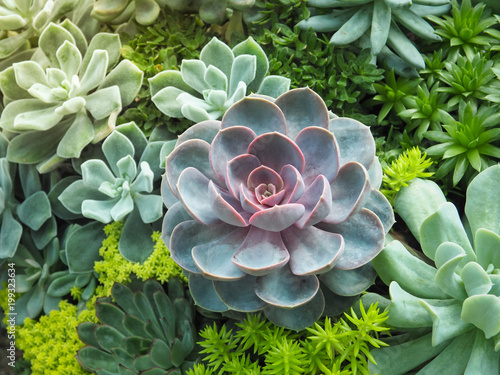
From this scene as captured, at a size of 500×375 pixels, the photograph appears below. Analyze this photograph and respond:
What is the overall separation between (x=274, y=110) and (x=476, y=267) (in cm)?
46

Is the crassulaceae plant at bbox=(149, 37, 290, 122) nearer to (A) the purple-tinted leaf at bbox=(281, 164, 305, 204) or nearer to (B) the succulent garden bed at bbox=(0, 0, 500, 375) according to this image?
(B) the succulent garden bed at bbox=(0, 0, 500, 375)

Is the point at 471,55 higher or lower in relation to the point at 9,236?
higher

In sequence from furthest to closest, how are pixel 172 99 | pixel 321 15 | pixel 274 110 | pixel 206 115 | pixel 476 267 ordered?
pixel 321 15 → pixel 172 99 → pixel 206 115 → pixel 274 110 → pixel 476 267

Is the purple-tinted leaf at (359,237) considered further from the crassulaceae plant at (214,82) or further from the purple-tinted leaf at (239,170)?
the crassulaceae plant at (214,82)

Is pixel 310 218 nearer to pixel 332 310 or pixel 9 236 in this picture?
pixel 332 310

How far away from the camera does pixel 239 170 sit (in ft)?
2.89

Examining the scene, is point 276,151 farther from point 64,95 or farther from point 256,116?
point 64,95

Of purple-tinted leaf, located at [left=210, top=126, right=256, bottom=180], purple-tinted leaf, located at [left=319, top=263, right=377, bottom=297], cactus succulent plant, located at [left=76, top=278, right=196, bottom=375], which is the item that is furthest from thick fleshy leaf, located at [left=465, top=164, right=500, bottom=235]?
cactus succulent plant, located at [left=76, top=278, right=196, bottom=375]

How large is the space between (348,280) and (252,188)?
0.85 feet

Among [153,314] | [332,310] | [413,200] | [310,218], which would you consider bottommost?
[153,314]

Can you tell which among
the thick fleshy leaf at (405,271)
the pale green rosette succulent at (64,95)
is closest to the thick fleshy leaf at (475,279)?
the thick fleshy leaf at (405,271)

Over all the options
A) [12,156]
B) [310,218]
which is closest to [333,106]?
[310,218]

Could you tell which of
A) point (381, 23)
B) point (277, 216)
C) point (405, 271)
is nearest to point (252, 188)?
point (277, 216)

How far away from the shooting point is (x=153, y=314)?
1149 mm
